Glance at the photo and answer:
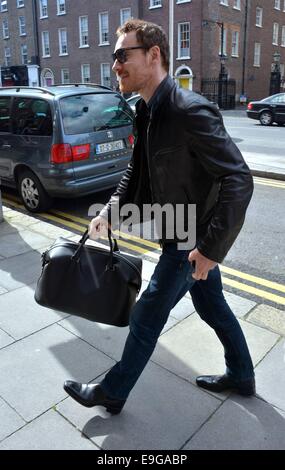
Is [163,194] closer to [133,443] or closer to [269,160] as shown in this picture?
[133,443]

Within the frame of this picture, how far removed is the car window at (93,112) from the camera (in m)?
6.02

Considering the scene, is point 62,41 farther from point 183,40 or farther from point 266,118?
point 266,118

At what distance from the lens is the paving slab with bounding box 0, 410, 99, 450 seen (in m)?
2.15

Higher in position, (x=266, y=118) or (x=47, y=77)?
(x=47, y=77)

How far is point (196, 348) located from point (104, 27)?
37471 mm

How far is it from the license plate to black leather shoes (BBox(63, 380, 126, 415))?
4404mm

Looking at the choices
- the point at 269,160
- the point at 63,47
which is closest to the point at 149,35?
the point at 269,160

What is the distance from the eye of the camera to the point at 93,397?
2.32m

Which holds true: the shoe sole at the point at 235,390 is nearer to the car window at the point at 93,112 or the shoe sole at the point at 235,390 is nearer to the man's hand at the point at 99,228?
the man's hand at the point at 99,228

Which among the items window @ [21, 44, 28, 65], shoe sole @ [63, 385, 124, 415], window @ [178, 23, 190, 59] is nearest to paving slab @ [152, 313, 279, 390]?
shoe sole @ [63, 385, 124, 415]

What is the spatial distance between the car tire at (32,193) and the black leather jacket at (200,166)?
462cm

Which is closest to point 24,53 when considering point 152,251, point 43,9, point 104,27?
point 43,9

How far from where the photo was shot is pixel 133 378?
2.23 m

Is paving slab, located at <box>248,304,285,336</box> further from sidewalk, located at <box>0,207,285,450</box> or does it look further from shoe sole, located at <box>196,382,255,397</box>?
shoe sole, located at <box>196,382,255,397</box>
